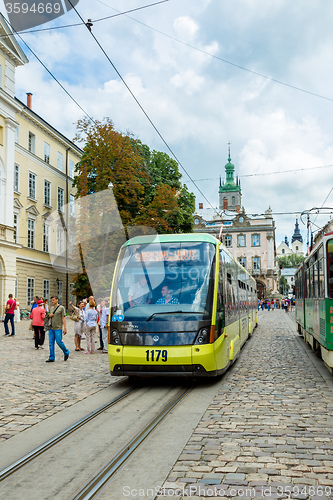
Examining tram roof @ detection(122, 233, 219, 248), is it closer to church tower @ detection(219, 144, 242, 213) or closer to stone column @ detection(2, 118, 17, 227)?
stone column @ detection(2, 118, 17, 227)

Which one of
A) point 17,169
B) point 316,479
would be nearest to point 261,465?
point 316,479

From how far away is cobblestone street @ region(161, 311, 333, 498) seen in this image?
4.45 metres

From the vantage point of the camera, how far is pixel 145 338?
942 centimetres

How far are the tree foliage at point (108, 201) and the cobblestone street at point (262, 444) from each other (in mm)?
23997

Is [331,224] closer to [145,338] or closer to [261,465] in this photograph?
[145,338]

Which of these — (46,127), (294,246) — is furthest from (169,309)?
(294,246)

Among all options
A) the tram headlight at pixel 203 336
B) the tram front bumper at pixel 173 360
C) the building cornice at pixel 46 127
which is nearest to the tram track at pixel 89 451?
the tram front bumper at pixel 173 360

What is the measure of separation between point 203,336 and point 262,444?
3.70 m

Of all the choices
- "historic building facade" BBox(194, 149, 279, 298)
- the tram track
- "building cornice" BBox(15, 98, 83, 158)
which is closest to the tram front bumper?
the tram track

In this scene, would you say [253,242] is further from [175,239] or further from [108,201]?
[175,239]

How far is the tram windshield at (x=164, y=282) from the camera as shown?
9.62 metres

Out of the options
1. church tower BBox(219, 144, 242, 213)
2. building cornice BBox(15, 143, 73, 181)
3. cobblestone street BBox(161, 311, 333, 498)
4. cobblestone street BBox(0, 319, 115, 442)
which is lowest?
cobblestone street BBox(0, 319, 115, 442)

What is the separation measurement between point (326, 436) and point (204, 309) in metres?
3.87

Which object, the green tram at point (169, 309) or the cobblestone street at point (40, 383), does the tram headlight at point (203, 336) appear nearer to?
the green tram at point (169, 309)
